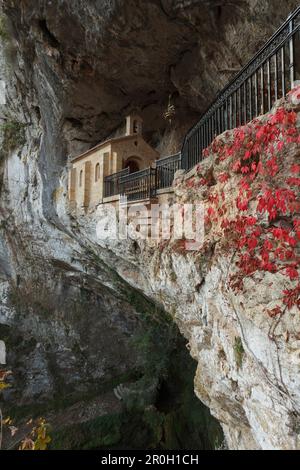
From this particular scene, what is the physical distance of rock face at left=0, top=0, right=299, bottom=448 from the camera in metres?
3.14

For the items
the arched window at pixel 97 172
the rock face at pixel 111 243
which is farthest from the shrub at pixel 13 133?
the arched window at pixel 97 172

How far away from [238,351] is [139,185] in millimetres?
4695

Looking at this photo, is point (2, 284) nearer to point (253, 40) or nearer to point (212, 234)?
point (212, 234)

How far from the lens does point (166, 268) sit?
16.4 ft

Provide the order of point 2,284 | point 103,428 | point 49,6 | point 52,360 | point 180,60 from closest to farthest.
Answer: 1. point 49,6
2. point 180,60
3. point 103,428
4. point 52,360
5. point 2,284

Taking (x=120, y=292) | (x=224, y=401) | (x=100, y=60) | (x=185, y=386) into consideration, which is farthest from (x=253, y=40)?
(x=185, y=386)

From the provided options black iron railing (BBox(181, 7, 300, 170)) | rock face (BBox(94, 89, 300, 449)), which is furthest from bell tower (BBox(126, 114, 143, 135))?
rock face (BBox(94, 89, 300, 449))

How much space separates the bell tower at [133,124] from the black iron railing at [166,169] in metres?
4.07

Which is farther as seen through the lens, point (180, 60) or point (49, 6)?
point (180, 60)

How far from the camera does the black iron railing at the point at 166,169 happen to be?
20.5 feet

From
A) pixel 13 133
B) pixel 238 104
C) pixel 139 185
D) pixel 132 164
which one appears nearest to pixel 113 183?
pixel 139 185

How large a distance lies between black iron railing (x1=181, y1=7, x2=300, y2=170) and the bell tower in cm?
472

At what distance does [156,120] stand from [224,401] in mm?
10914

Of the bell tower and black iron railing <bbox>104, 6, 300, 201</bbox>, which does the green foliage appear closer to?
black iron railing <bbox>104, 6, 300, 201</bbox>
